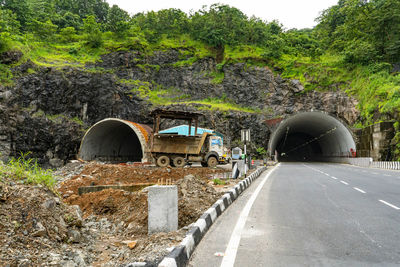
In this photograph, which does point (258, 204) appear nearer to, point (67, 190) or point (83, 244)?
point (83, 244)

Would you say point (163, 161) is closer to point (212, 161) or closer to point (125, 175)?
point (212, 161)

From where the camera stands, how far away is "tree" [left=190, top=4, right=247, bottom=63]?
4138 cm

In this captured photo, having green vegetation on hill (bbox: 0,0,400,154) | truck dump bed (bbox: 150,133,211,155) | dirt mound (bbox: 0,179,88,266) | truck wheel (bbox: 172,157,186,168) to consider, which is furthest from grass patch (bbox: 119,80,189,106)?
dirt mound (bbox: 0,179,88,266)

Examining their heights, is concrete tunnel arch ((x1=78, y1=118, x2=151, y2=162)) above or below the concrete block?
above

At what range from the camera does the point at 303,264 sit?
3.17 meters

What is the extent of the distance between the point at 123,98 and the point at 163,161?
18.0 m

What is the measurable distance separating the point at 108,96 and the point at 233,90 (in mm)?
16519

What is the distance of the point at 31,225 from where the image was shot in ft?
12.6

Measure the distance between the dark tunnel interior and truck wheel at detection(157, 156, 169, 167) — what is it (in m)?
6.90

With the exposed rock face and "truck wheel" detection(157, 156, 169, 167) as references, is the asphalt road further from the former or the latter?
the exposed rock face

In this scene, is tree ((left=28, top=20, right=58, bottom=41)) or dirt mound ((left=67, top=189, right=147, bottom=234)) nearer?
dirt mound ((left=67, top=189, right=147, bottom=234))

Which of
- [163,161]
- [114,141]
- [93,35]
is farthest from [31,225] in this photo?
[93,35]

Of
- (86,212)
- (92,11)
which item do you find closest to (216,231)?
(86,212)

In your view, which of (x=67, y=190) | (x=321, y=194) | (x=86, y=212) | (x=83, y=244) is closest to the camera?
(x=83, y=244)
